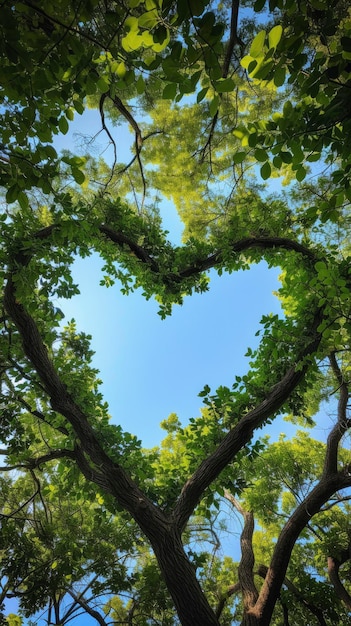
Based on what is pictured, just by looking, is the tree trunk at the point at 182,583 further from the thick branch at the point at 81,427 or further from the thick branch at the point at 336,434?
the thick branch at the point at 336,434

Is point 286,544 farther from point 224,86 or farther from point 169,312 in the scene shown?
point 224,86

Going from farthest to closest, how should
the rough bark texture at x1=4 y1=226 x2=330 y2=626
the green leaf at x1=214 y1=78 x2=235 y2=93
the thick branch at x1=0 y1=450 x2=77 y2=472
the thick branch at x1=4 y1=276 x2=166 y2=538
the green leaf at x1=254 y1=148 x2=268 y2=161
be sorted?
1. the thick branch at x1=0 y1=450 x2=77 y2=472
2. the thick branch at x1=4 y1=276 x2=166 y2=538
3. the rough bark texture at x1=4 y1=226 x2=330 y2=626
4. the green leaf at x1=254 y1=148 x2=268 y2=161
5. the green leaf at x1=214 y1=78 x2=235 y2=93

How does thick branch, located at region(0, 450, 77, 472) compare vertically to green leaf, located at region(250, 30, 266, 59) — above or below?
above

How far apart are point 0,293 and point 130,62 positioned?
3.13 meters

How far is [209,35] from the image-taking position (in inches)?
41.9

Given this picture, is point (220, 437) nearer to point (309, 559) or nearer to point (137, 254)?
point (137, 254)

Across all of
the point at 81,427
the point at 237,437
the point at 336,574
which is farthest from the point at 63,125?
the point at 336,574

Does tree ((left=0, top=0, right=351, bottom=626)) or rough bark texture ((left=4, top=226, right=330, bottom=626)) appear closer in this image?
tree ((left=0, top=0, right=351, bottom=626))

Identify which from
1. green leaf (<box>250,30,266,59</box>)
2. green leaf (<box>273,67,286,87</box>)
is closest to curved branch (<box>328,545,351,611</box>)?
green leaf (<box>273,67,286,87</box>)

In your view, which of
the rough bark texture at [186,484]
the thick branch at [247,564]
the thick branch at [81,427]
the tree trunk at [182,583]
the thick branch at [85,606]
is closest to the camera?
the tree trunk at [182,583]

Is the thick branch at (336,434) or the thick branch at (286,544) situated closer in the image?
the thick branch at (286,544)

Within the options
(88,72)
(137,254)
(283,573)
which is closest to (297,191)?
(137,254)

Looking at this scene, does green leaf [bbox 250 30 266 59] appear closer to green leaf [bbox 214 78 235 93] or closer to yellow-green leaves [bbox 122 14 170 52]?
green leaf [bbox 214 78 235 93]

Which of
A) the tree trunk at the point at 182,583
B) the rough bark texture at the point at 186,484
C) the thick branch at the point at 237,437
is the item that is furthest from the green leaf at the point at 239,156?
the tree trunk at the point at 182,583
